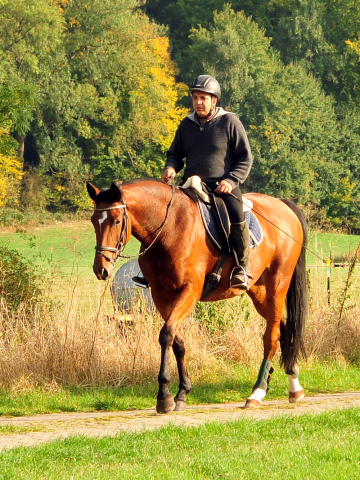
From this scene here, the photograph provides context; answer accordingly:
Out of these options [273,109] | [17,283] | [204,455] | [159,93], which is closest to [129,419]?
[204,455]

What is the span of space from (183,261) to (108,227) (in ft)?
3.39

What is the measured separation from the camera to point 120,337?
1014cm

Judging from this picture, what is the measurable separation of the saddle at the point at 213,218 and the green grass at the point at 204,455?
168cm

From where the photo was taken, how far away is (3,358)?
30.6 ft

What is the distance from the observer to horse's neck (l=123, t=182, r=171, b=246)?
751cm

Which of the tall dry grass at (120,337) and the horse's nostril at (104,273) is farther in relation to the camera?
the tall dry grass at (120,337)

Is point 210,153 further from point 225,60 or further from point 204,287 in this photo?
point 225,60

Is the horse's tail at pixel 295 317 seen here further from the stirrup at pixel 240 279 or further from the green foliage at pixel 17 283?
the green foliage at pixel 17 283

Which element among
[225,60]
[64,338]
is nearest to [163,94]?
[225,60]

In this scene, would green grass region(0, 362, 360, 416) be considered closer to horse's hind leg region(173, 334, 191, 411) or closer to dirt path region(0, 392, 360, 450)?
dirt path region(0, 392, 360, 450)

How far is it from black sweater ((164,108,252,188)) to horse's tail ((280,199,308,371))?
6.17ft

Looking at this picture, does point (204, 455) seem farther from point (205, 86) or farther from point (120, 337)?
point (120, 337)

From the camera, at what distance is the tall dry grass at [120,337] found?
9430 mm

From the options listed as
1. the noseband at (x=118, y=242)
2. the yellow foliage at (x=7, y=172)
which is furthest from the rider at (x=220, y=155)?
the yellow foliage at (x=7, y=172)
